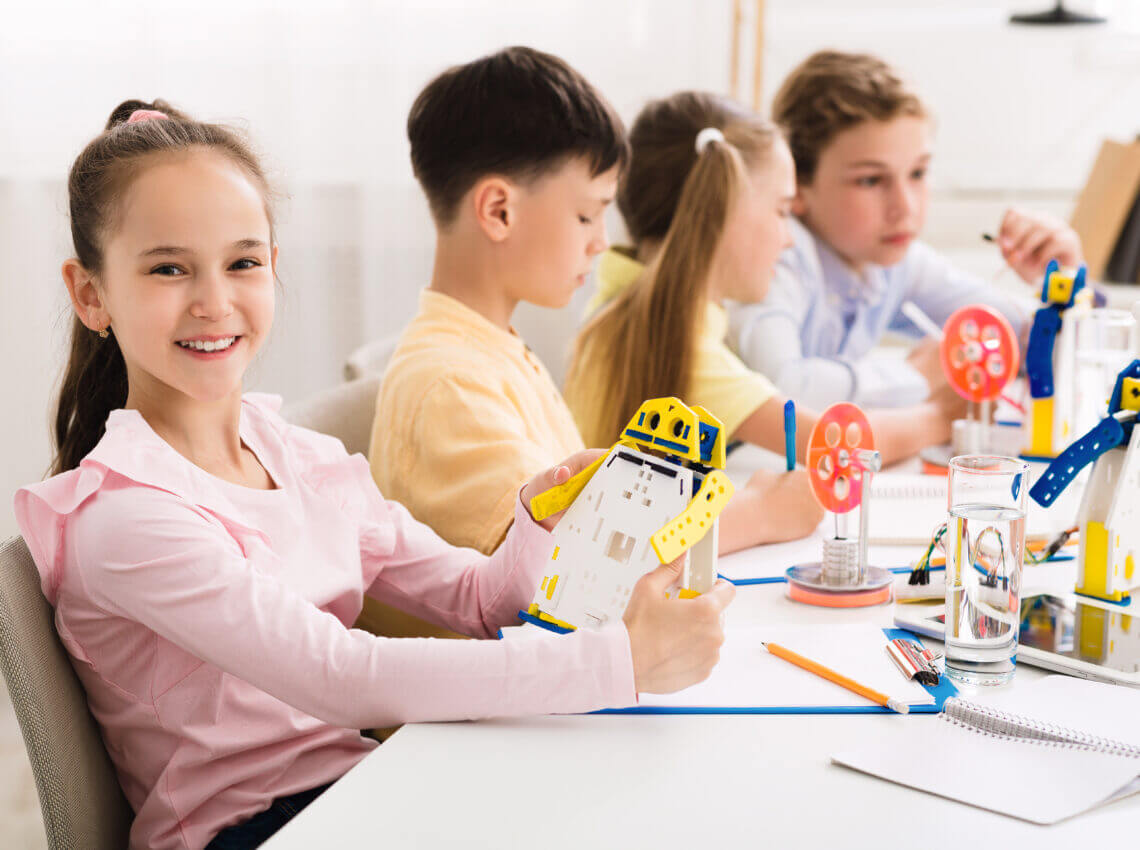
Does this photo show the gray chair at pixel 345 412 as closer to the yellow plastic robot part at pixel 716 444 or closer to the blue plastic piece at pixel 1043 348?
the yellow plastic robot part at pixel 716 444

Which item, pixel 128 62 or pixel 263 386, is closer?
pixel 128 62

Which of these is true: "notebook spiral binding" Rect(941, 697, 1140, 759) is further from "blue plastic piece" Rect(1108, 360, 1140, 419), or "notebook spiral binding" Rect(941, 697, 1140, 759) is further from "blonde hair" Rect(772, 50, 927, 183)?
"blonde hair" Rect(772, 50, 927, 183)

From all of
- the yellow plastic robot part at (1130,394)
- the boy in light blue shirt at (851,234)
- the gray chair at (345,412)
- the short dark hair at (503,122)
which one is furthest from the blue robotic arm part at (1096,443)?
the boy in light blue shirt at (851,234)

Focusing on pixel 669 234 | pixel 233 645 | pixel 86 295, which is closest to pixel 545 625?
pixel 233 645

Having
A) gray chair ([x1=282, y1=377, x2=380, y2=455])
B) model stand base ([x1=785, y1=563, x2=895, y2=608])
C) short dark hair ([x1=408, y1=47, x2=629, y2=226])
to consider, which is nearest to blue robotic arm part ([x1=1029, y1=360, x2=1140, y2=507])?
model stand base ([x1=785, y1=563, x2=895, y2=608])

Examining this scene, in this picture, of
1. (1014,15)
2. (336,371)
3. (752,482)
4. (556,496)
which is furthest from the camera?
(1014,15)

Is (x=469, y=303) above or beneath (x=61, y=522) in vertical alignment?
above

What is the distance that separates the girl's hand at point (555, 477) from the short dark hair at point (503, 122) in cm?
42

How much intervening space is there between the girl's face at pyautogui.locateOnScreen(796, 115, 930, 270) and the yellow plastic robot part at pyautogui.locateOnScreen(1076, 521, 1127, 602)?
1066 mm

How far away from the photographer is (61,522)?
0.83 m

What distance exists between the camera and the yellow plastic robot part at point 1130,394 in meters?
0.97

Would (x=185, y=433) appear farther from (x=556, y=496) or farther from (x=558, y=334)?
(x=558, y=334)

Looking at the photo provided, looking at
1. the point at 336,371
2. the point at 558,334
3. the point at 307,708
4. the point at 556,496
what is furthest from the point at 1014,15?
the point at 307,708

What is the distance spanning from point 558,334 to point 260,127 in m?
0.94
